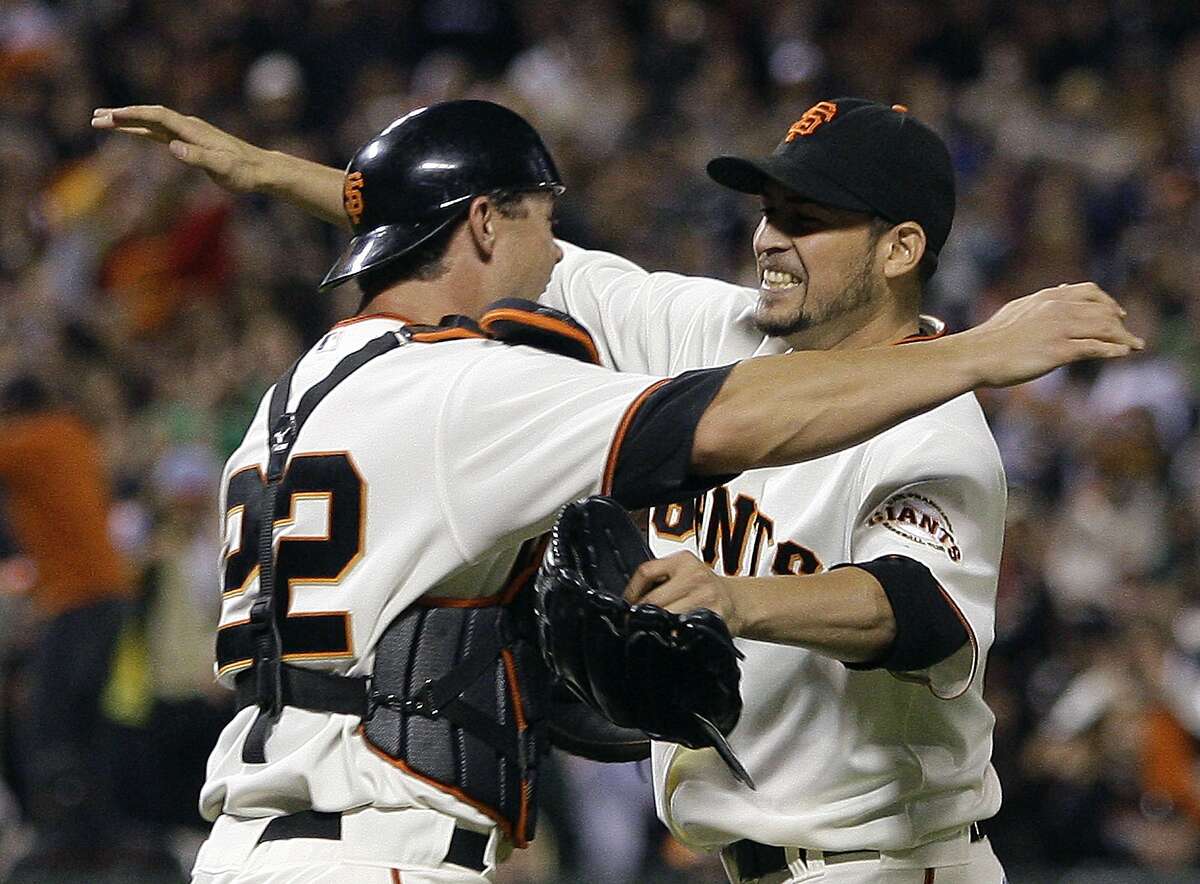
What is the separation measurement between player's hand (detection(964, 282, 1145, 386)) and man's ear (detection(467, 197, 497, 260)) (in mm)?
889

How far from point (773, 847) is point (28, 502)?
5043 mm

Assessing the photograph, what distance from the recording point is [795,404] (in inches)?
116

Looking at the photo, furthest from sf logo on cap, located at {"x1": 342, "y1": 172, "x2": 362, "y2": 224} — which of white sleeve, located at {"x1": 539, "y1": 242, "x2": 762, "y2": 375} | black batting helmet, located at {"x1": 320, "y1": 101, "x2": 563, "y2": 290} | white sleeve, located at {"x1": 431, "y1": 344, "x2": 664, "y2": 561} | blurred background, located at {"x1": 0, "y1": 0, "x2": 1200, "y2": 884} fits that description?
blurred background, located at {"x1": 0, "y1": 0, "x2": 1200, "y2": 884}

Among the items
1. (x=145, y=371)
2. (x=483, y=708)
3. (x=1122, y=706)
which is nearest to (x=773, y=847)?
(x=483, y=708)

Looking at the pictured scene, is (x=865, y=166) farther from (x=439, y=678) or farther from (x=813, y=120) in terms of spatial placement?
(x=439, y=678)

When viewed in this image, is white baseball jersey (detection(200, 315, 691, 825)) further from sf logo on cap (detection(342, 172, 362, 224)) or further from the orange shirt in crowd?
the orange shirt in crowd

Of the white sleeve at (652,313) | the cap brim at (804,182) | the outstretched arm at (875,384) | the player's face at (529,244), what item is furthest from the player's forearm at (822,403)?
the white sleeve at (652,313)

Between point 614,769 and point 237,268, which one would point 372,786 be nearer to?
point 614,769

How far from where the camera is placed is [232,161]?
420 centimetres

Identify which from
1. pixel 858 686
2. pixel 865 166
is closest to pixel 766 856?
pixel 858 686

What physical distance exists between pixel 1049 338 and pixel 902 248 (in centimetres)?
87

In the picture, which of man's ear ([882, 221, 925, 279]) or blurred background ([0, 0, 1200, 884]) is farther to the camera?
blurred background ([0, 0, 1200, 884])

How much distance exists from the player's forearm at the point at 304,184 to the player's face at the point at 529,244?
2.92 feet

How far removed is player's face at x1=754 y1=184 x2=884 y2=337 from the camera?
3.74m
